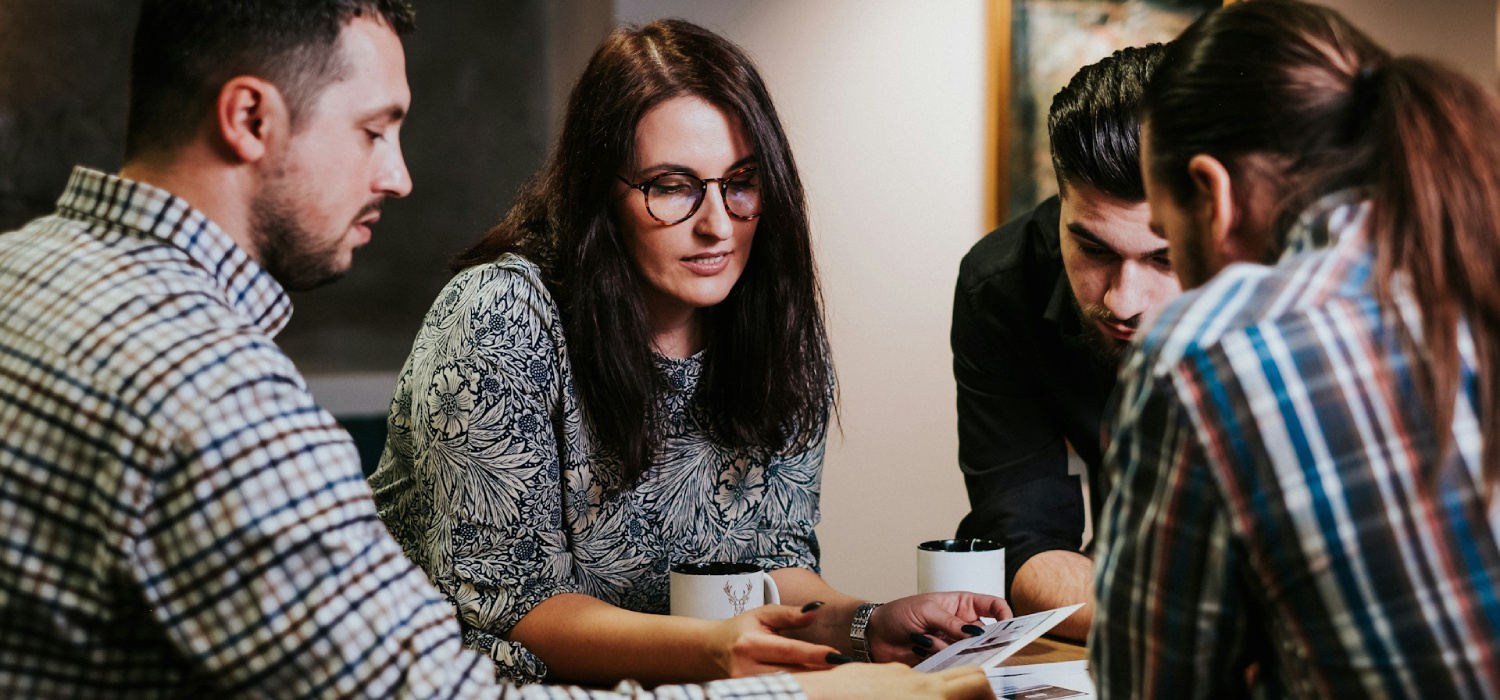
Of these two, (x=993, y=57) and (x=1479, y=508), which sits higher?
(x=993, y=57)

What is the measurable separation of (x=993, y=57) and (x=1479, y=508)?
2706mm

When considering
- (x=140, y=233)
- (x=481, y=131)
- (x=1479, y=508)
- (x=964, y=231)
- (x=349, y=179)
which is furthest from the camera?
(x=964, y=231)

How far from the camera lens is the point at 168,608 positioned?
833mm

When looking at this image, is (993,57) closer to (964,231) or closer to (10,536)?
(964,231)

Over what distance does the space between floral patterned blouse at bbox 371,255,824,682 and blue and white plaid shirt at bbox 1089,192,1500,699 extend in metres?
0.92

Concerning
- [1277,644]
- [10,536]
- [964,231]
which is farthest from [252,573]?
[964,231]

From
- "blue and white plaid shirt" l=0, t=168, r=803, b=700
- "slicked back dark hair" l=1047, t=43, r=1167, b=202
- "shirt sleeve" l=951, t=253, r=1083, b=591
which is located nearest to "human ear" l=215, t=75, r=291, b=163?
"blue and white plaid shirt" l=0, t=168, r=803, b=700

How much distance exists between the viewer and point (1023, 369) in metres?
2.18

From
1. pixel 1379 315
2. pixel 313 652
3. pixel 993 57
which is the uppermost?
pixel 993 57

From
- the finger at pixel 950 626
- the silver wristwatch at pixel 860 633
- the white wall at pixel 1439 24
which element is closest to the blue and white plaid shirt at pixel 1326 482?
the finger at pixel 950 626

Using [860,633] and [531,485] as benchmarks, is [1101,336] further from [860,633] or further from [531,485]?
[531,485]

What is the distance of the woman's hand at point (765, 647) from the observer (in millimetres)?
1255

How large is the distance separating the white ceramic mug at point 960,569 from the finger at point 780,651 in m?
0.29

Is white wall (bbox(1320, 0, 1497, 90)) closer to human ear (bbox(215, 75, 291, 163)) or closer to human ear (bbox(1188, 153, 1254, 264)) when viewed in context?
human ear (bbox(1188, 153, 1254, 264))
